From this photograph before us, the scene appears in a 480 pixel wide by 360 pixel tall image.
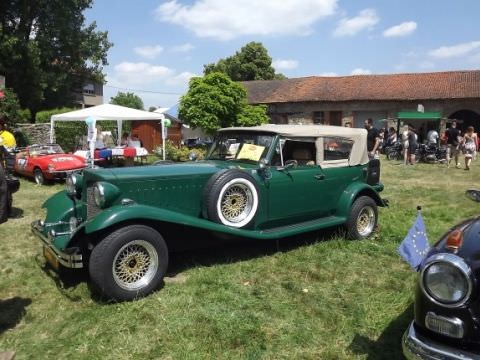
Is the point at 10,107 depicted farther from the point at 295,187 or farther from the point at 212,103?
the point at 295,187

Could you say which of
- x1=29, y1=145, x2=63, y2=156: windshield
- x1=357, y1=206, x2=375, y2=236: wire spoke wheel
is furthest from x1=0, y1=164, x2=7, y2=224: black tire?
x1=29, y1=145, x2=63, y2=156: windshield

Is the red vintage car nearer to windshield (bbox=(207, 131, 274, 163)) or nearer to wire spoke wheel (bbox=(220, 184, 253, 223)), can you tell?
windshield (bbox=(207, 131, 274, 163))

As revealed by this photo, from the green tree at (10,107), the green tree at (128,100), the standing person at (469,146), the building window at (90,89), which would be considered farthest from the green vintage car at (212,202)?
the green tree at (128,100)

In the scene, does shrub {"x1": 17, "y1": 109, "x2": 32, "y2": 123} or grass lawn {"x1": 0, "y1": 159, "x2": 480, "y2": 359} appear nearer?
grass lawn {"x1": 0, "y1": 159, "x2": 480, "y2": 359}

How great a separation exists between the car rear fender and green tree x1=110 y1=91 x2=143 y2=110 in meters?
45.6

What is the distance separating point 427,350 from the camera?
95.7 inches

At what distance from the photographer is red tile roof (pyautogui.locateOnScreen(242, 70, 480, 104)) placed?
94.2ft

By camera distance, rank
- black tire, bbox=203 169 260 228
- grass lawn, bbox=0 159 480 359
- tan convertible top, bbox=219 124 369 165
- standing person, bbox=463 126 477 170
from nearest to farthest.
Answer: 1. grass lawn, bbox=0 159 480 359
2. black tire, bbox=203 169 260 228
3. tan convertible top, bbox=219 124 369 165
4. standing person, bbox=463 126 477 170

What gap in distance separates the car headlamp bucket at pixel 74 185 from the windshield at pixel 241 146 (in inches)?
72.3

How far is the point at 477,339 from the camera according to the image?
2.34 metres

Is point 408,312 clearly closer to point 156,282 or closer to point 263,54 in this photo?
point 156,282

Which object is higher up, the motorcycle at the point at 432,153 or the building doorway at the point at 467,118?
the building doorway at the point at 467,118

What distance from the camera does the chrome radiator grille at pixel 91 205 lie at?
4879mm

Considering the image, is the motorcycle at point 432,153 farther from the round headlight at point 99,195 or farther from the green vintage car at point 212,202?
the round headlight at point 99,195
